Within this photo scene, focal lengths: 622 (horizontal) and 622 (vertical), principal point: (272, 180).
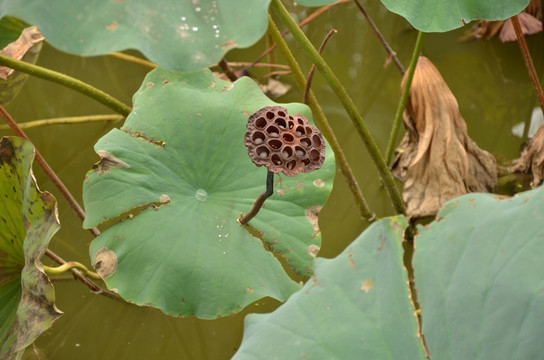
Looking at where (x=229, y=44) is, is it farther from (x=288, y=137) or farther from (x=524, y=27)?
(x=524, y=27)

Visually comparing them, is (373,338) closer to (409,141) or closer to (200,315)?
(200,315)

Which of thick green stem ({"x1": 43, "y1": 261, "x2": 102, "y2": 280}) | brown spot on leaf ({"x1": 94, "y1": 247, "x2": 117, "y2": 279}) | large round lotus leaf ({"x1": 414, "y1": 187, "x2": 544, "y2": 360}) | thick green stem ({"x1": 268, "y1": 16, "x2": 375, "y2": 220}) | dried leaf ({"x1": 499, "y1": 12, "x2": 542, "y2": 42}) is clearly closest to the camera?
large round lotus leaf ({"x1": 414, "y1": 187, "x2": 544, "y2": 360})

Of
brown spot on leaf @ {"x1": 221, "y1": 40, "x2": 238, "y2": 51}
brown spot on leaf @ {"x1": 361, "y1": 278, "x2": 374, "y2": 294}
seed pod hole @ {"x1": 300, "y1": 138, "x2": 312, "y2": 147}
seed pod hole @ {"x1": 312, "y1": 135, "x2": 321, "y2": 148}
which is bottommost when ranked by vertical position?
brown spot on leaf @ {"x1": 361, "y1": 278, "x2": 374, "y2": 294}

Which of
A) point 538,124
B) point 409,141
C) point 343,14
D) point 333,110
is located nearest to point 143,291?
point 409,141

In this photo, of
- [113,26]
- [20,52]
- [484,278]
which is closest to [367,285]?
[484,278]

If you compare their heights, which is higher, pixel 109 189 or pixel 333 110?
pixel 109 189

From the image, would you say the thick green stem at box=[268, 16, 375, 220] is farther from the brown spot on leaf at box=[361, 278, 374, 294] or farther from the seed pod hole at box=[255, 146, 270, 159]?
the brown spot on leaf at box=[361, 278, 374, 294]

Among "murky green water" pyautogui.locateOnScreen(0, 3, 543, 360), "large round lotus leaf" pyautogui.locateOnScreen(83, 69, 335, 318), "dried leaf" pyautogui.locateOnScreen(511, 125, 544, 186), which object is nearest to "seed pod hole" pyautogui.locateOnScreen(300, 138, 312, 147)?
"large round lotus leaf" pyautogui.locateOnScreen(83, 69, 335, 318)
